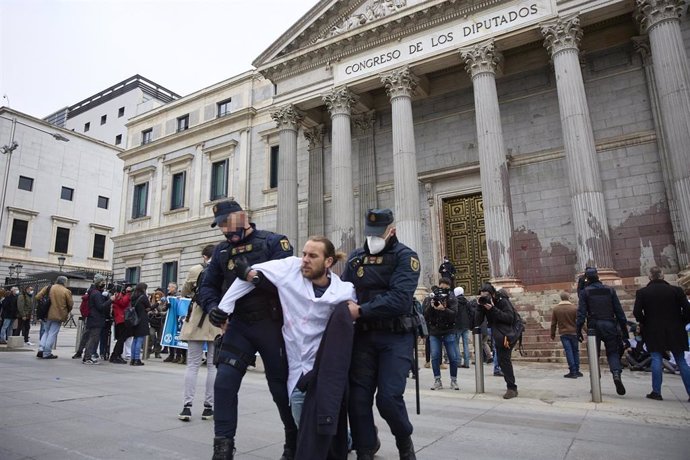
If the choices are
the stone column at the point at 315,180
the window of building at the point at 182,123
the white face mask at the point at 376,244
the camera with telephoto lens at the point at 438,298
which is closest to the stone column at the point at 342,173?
the stone column at the point at 315,180

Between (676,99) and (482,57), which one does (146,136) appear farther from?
(676,99)

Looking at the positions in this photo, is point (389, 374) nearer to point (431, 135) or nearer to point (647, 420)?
point (647, 420)

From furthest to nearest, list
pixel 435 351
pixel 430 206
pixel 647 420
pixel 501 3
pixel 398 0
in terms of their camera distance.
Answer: pixel 430 206 < pixel 398 0 < pixel 501 3 < pixel 435 351 < pixel 647 420

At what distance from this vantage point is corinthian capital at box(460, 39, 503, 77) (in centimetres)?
1536

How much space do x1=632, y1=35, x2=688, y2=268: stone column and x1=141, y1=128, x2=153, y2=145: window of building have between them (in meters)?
26.7

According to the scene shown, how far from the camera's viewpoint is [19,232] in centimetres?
3731

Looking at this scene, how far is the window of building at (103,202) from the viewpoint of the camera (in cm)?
4382

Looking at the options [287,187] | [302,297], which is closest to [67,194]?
[287,187]

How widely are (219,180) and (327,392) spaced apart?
24.5 m

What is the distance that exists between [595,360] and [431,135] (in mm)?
14241

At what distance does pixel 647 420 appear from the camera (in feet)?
17.3

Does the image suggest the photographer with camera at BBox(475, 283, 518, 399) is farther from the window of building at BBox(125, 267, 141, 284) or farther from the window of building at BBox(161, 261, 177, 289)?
the window of building at BBox(125, 267, 141, 284)

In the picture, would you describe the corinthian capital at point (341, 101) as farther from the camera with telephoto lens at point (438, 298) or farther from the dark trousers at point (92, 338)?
the camera with telephoto lens at point (438, 298)

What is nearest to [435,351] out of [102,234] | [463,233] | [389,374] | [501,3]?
[389,374]
